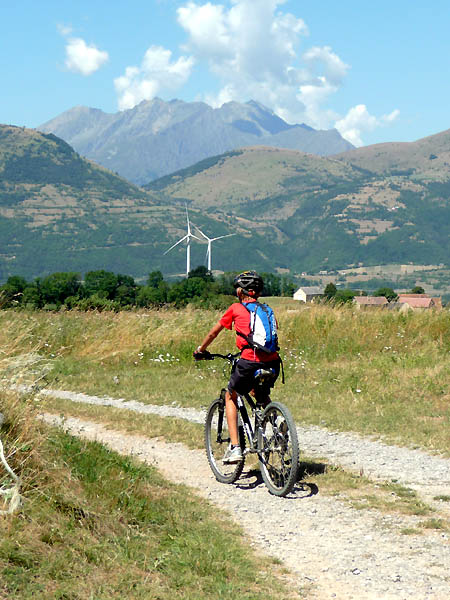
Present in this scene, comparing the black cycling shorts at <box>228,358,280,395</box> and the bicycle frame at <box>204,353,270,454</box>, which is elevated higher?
the black cycling shorts at <box>228,358,280,395</box>

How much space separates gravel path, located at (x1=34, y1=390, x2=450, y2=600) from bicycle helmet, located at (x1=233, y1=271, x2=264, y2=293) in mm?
2293

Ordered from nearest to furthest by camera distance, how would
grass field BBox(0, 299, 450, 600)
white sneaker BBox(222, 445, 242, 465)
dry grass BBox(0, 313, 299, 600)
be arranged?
dry grass BBox(0, 313, 299, 600) → grass field BBox(0, 299, 450, 600) → white sneaker BBox(222, 445, 242, 465)

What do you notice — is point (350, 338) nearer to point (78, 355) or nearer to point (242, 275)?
point (78, 355)

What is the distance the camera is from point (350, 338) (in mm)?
18656

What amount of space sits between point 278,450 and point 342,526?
121 cm

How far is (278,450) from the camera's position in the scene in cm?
769

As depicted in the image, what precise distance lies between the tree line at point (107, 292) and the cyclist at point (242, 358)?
1602cm

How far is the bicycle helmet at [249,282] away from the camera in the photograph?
26.5 feet

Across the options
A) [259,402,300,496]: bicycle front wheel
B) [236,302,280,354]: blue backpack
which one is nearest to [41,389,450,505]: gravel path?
[259,402,300,496]: bicycle front wheel

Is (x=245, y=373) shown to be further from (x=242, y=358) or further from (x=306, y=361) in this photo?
(x=306, y=361)

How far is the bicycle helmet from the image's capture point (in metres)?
8.06

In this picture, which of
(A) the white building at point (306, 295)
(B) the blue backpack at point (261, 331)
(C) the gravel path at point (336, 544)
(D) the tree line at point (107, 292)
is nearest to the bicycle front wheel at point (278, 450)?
(C) the gravel path at point (336, 544)

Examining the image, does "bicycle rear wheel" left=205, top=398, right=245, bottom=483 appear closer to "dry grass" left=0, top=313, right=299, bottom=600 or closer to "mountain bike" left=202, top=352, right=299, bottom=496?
"mountain bike" left=202, top=352, right=299, bottom=496

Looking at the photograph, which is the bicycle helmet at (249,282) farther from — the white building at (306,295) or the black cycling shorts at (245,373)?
the white building at (306,295)
